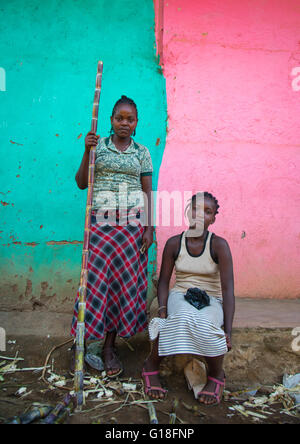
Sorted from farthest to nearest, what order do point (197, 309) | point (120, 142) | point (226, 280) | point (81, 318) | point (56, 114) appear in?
point (56, 114) → point (120, 142) → point (226, 280) → point (197, 309) → point (81, 318)

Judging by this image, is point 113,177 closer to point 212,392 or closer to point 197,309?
point 197,309

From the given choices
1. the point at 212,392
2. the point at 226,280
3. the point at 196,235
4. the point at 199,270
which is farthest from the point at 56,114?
Result: the point at 212,392

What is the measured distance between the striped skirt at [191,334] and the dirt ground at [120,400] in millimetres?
317

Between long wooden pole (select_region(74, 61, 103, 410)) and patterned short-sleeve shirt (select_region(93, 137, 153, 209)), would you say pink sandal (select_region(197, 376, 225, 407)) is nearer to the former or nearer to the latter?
long wooden pole (select_region(74, 61, 103, 410))

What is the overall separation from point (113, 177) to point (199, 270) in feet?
2.88

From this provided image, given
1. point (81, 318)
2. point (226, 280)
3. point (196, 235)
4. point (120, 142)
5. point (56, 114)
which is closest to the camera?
point (81, 318)

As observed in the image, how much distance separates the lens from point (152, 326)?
7.73ft

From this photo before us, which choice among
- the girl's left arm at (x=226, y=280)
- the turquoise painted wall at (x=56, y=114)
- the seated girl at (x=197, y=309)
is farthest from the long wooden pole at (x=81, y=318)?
the turquoise painted wall at (x=56, y=114)

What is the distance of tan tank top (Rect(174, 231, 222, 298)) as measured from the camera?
2514 millimetres

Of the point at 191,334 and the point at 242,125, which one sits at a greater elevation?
the point at 242,125

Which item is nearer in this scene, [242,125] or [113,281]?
[113,281]

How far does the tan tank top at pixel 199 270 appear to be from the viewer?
251 cm

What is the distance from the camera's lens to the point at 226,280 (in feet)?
8.00
